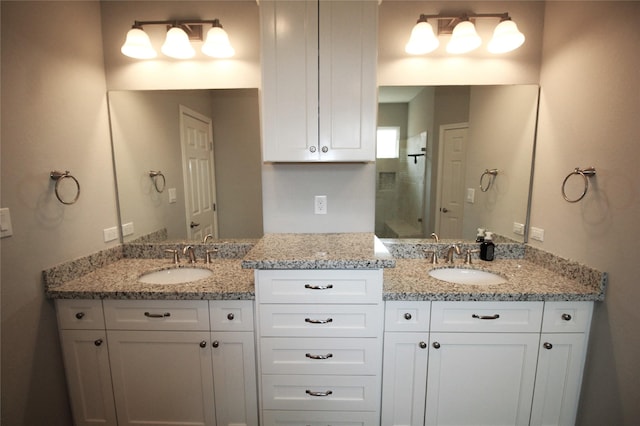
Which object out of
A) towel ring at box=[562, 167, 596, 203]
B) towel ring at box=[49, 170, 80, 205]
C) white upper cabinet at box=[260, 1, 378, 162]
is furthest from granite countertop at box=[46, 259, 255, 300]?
towel ring at box=[562, 167, 596, 203]

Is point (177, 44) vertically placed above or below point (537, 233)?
above

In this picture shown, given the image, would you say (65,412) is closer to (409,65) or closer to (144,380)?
(144,380)

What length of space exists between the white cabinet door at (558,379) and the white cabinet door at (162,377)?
164 cm

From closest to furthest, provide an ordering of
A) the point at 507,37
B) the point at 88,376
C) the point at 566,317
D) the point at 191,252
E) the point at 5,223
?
the point at 5,223, the point at 566,317, the point at 88,376, the point at 507,37, the point at 191,252

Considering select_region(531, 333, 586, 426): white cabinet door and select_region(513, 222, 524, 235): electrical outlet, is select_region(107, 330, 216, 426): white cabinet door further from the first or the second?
select_region(513, 222, 524, 235): electrical outlet

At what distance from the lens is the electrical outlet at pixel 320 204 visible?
175cm

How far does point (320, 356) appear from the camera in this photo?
4.23 ft

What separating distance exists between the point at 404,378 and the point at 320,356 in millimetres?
435

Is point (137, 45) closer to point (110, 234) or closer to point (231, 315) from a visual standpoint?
point (110, 234)

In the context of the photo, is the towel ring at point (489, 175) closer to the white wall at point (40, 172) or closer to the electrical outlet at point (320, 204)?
the electrical outlet at point (320, 204)

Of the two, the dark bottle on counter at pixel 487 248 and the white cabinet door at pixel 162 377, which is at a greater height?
the dark bottle on counter at pixel 487 248

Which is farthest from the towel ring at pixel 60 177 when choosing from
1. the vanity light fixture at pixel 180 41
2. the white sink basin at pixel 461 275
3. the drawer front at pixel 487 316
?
the white sink basin at pixel 461 275

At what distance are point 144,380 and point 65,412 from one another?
480 mm

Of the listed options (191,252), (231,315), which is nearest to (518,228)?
(231,315)
